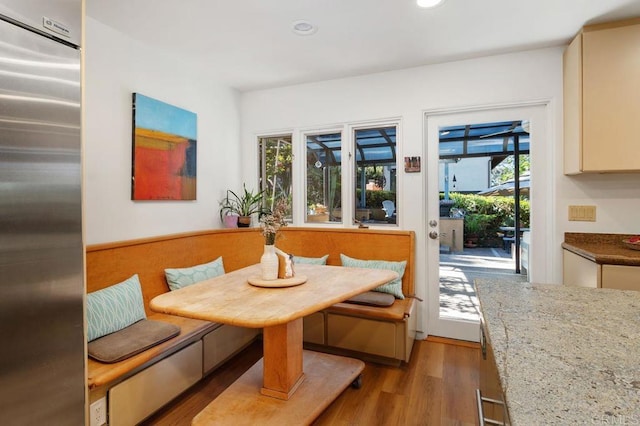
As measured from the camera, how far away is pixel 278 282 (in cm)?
188

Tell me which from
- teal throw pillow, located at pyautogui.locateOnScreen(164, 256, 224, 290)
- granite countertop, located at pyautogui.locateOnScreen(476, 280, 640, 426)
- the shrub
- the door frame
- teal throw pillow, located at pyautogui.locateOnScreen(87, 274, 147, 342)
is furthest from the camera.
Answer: the shrub

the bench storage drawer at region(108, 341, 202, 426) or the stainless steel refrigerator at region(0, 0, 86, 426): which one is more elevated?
the stainless steel refrigerator at region(0, 0, 86, 426)

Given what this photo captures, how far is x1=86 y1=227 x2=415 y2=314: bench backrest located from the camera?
2182 mm

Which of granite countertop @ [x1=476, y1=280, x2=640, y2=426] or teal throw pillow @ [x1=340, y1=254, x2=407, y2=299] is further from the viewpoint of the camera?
teal throw pillow @ [x1=340, y1=254, x2=407, y2=299]

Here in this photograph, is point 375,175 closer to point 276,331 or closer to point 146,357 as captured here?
point 276,331

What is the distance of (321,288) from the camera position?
5.99ft

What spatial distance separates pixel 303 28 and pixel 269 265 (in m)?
1.68

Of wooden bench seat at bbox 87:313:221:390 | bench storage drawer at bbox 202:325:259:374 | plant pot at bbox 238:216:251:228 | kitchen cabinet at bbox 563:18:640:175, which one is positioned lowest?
bench storage drawer at bbox 202:325:259:374

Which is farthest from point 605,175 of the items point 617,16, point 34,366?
point 34,366

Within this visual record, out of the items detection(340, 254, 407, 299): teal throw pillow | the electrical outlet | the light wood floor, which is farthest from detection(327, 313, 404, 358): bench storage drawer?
the electrical outlet

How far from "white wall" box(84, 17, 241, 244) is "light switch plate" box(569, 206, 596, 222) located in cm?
317

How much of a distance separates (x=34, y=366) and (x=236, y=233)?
202 cm

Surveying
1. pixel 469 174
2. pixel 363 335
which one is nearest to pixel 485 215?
pixel 469 174

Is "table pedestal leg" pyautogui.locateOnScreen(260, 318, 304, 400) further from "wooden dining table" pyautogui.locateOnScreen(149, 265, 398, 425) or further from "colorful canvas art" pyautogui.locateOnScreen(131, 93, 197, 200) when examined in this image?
"colorful canvas art" pyautogui.locateOnScreen(131, 93, 197, 200)
